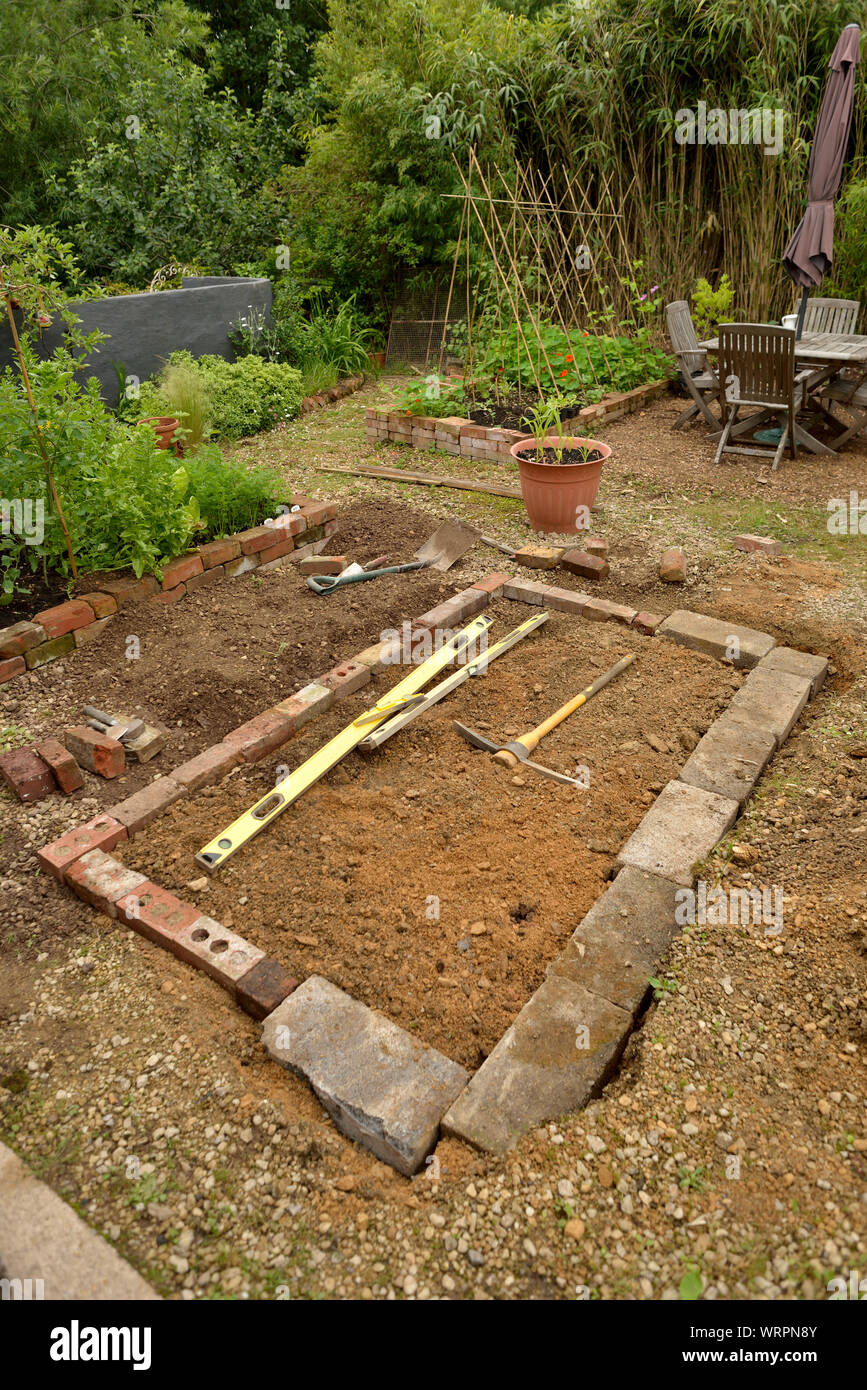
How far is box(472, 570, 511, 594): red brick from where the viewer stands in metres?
4.36

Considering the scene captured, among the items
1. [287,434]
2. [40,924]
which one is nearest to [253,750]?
[40,924]

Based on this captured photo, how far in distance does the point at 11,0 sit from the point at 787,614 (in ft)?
34.5

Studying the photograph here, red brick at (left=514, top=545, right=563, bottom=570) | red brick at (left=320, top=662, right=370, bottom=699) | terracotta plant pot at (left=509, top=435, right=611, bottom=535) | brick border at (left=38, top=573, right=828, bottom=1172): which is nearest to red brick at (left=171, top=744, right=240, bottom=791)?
brick border at (left=38, top=573, right=828, bottom=1172)

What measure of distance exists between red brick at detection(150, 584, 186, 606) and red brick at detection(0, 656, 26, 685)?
2.36 feet

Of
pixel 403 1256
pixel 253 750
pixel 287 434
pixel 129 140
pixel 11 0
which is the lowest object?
pixel 403 1256

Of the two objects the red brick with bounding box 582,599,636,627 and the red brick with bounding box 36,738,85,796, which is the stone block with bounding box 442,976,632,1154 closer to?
the red brick with bounding box 36,738,85,796

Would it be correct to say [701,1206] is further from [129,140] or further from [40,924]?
[129,140]

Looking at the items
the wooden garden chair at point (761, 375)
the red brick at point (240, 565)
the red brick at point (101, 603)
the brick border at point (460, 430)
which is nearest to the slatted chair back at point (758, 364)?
the wooden garden chair at point (761, 375)

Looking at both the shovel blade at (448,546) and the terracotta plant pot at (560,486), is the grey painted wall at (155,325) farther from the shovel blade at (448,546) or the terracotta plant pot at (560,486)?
the terracotta plant pot at (560,486)

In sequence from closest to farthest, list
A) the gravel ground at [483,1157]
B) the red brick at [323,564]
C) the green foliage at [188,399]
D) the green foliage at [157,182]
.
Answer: the gravel ground at [483,1157] → the red brick at [323,564] → the green foliage at [188,399] → the green foliage at [157,182]

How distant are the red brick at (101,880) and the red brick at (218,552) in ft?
6.96

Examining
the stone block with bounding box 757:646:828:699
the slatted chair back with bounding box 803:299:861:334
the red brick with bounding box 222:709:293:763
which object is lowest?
the red brick with bounding box 222:709:293:763

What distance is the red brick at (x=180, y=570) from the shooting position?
4242 millimetres

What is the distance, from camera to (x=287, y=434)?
748cm
